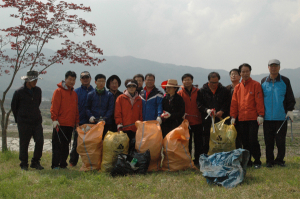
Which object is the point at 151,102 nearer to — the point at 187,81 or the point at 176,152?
the point at 187,81

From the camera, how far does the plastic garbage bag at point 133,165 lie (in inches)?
150

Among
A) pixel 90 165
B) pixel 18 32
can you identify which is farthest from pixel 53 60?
pixel 90 165

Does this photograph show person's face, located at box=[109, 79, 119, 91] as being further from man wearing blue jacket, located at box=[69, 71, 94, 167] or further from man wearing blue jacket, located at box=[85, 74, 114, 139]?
man wearing blue jacket, located at box=[69, 71, 94, 167]

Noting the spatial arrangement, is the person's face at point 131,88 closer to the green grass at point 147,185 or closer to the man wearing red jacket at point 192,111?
the man wearing red jacket at point 192,111

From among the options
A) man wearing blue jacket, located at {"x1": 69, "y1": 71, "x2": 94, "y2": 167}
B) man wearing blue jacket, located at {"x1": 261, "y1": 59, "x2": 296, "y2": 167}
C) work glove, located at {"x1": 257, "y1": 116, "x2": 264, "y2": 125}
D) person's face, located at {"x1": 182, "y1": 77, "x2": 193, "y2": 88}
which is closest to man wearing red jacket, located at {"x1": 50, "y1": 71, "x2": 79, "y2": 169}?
man wearing blue jacket, located at {"x1": 69, "y1": 71, "x2": 94, "y2": 167}

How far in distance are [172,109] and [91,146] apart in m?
1.55

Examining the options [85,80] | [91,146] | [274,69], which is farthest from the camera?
[85,80]

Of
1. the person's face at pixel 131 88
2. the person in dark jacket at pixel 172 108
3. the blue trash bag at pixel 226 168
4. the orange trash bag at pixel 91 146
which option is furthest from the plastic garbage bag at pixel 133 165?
the person's face at pixel 131 88

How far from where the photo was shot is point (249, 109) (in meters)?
4.27

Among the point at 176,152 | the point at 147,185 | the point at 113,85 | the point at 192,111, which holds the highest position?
the point at 113,85

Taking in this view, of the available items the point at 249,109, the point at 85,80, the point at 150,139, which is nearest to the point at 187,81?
the point at 249,109

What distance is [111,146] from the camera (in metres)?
4.02

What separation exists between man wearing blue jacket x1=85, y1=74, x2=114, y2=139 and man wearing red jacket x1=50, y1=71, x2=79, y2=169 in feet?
1.01

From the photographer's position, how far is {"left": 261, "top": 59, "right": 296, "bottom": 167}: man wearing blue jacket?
4.20 meters
